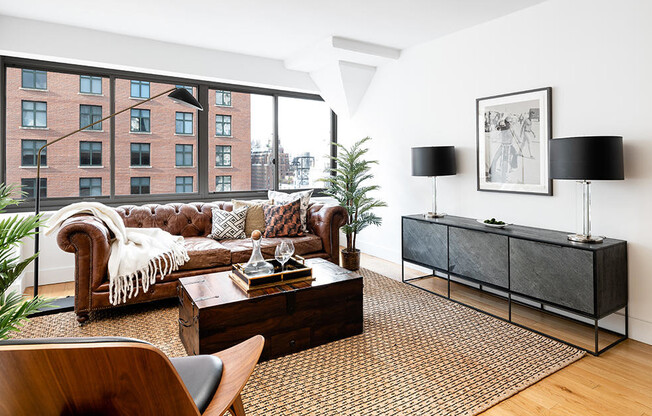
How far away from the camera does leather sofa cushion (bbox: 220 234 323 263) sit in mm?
3453

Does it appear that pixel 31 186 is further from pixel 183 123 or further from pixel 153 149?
pixel 183 123

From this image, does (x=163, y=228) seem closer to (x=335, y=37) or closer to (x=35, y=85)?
(x=35, y=85)

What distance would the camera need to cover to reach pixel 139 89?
14.6ft

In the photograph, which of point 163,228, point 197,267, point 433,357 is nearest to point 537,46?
point 433,357

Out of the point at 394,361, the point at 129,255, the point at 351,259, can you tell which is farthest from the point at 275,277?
the point at 351,259

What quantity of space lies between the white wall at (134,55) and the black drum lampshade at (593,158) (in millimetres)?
3503

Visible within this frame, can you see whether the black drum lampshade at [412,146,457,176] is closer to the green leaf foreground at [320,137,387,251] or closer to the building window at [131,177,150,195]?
the green leaf foreground at [320,137,387,251]

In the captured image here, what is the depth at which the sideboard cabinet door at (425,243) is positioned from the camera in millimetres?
3409

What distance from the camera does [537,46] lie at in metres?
3.10

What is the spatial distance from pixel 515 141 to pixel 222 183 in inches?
134

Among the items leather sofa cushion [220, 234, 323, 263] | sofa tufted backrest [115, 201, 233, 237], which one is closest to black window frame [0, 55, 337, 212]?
sofa tufted backrest [115, 201, 233, 237]

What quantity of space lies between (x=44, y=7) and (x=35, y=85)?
3.17 ft

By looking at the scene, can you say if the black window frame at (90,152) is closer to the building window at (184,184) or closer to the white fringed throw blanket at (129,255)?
the building window at (184,184)

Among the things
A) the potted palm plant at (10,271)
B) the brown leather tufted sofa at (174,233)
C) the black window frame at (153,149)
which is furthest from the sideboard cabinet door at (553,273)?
the black window frame at (153,149)
